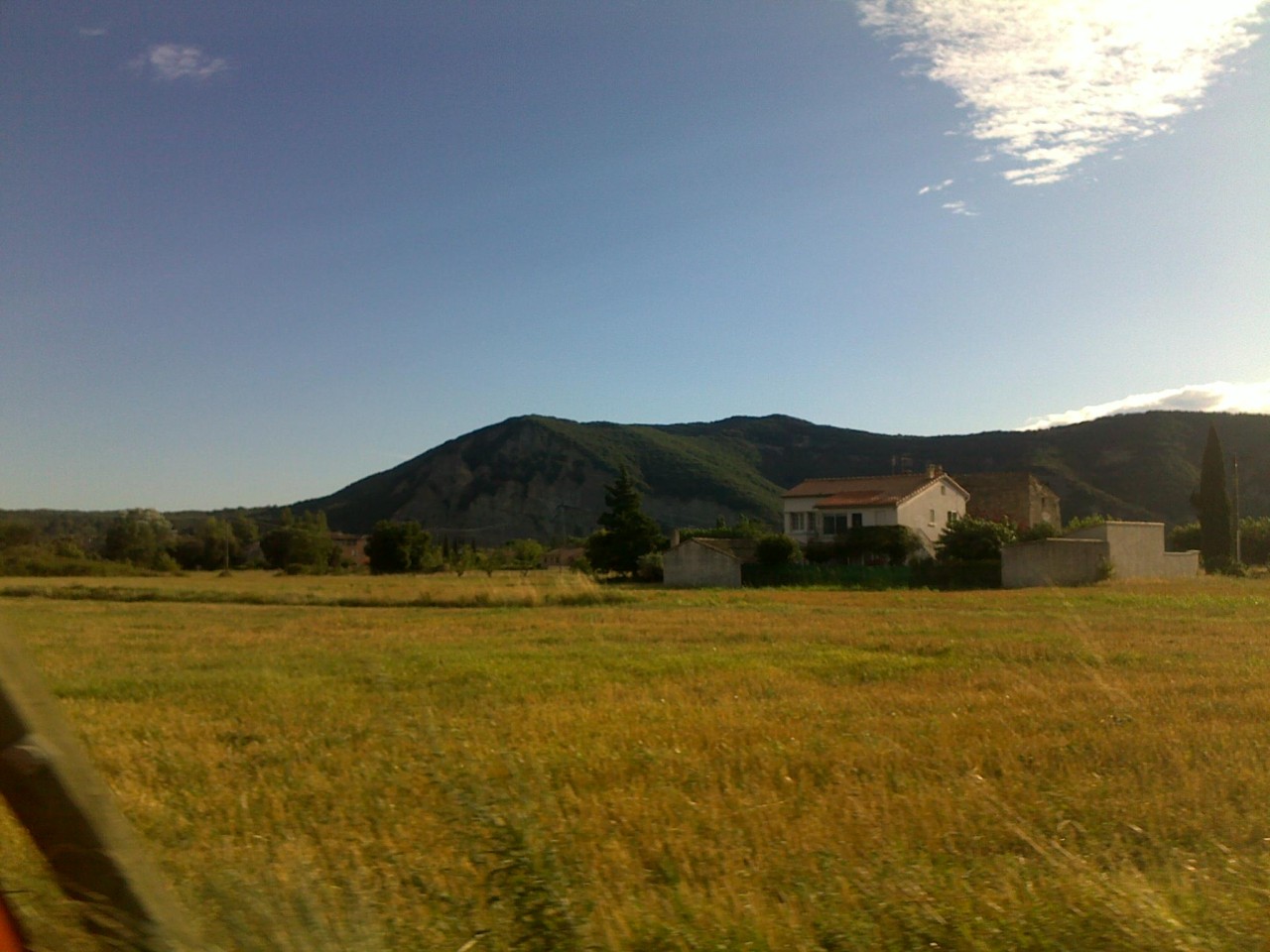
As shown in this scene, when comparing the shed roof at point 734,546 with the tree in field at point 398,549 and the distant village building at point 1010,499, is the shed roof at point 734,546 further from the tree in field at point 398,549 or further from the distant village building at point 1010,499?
the tree in field at point 398,549

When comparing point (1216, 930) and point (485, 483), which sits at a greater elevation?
point (485, 483)

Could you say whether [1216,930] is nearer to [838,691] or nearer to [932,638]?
[838,691]

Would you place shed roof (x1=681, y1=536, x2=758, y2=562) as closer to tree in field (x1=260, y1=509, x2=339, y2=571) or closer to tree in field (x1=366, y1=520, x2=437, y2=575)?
tree in field (x1=366, y1=520, x2=437, y2=575)

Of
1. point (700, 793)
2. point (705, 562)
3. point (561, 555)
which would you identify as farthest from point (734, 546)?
point (700, 793)

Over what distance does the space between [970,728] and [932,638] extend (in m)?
10.2

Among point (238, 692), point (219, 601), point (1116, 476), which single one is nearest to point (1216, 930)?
point (238, 692)

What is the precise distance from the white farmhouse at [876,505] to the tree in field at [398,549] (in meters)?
38.9

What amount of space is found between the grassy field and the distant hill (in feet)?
309

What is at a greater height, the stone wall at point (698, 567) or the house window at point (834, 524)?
the house window at point (834, 524)

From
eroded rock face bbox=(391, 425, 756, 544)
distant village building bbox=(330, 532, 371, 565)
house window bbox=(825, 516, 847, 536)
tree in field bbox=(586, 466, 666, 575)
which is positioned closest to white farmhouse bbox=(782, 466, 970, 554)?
house window bbox=(825, 516, 847, 536)

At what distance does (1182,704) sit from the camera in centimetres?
1097

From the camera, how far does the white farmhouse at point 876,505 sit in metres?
63.6

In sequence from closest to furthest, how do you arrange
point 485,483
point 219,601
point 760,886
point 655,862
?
point 760,886
point 655,862
point 219,601
point 485,483

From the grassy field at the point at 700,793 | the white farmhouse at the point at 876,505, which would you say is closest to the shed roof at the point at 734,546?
the white farmhouse at the point at 876,505
